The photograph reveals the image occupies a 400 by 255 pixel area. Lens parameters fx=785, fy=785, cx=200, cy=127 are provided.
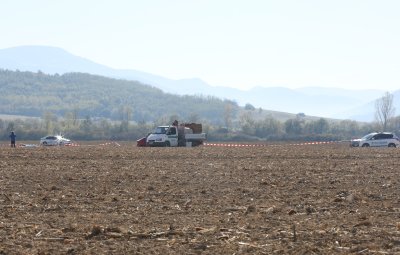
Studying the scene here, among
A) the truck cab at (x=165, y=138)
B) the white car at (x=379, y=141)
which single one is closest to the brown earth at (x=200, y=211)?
the truck cab at (x=165, y=138)

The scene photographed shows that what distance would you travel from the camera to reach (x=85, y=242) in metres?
12.7

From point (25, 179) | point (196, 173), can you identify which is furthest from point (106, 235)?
point (196, 173)

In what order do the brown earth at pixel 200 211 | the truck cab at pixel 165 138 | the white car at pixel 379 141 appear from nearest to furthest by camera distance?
the brown earth at pixel 200 211, the truck cab at pixel 165 138, the white car at pixel 379 141

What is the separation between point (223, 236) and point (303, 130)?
111913 millimetres

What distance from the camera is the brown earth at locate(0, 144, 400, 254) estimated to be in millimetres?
12375

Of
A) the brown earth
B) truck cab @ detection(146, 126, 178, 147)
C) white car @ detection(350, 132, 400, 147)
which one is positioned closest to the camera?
the brown earth

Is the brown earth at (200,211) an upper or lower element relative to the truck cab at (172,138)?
lower

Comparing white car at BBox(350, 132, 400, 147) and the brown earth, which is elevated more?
white car at BBox(350, 132, 400, 147)

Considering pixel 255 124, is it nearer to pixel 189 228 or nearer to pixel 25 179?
pixel 25 179

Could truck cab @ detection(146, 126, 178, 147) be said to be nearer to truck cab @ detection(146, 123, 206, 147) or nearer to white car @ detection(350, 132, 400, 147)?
truck cab @ detection(146, 123, 206, 147)

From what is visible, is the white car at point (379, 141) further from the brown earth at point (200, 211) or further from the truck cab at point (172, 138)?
the brown earth at point (200, 211)

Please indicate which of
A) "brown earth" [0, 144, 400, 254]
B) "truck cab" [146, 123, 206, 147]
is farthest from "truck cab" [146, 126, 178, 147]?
"brown earth" [0, 144, 400, 254]

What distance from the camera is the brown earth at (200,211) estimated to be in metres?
12.4

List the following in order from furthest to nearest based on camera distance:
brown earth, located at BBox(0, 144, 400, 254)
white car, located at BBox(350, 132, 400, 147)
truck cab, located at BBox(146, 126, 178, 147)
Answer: white car, located at BBox(350, 132, 400, 147) → truck cab, located at BBox(146, 126, 178, 147) → brown earth, located at BBox(0, 144, 400, 254)
